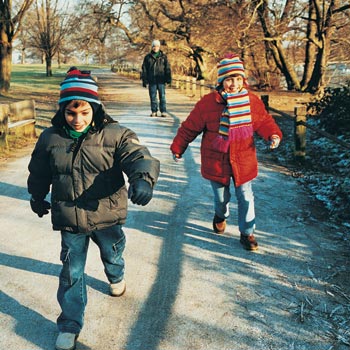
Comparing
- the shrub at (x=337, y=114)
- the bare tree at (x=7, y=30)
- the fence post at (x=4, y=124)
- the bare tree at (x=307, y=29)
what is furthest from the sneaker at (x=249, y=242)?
the bare tree at (x=7, y=30)

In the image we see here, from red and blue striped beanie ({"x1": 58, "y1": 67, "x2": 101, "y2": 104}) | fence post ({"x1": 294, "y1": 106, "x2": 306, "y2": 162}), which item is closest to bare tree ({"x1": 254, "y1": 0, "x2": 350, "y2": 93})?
fence post ({"x1": 294, "y1": 106, "x2": 306, "y2": 162})

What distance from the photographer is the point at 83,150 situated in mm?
2580

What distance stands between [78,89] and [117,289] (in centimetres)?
152

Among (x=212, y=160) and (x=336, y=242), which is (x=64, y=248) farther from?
(x=336, y=242)

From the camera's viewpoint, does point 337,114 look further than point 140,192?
Yes

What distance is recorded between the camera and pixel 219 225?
4.30 meters

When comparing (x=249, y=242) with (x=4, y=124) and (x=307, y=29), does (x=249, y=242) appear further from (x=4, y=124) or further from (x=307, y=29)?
(x=307, y=29)

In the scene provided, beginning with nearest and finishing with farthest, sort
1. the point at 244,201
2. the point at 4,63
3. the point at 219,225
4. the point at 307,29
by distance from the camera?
the point at 244,201 → the point at 219,225 → the point at 307,29 → the point at 4,63

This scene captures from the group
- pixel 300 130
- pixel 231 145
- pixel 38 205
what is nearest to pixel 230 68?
pixel 231 145

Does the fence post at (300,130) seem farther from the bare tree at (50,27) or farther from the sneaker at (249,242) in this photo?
the bare tree at (50,27)

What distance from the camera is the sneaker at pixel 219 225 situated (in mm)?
4293

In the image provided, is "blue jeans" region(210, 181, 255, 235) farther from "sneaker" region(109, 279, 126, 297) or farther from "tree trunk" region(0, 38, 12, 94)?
"tree trunk" region(0, 38, 12, 94)

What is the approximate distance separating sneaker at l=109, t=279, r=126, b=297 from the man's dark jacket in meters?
8.22

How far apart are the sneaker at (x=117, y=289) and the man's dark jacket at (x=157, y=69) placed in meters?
8.22
